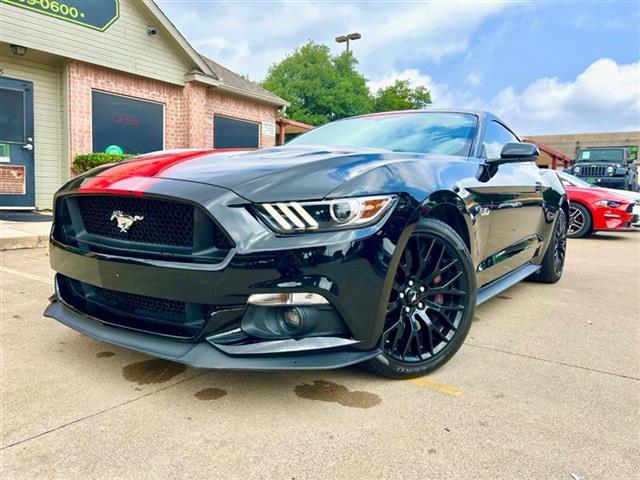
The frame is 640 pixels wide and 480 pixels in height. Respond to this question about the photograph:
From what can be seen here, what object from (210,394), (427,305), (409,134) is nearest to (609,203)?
(409,134)

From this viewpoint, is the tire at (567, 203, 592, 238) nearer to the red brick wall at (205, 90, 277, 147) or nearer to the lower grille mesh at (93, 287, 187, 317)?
the red brick wall at (205, 90, 277, 147)

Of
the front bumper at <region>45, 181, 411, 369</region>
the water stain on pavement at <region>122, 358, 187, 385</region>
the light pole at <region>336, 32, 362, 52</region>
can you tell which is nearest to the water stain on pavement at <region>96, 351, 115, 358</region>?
the water stain on pavement at <region>122, 358, 187, 385</region>

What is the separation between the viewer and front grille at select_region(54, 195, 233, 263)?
1.83 meters

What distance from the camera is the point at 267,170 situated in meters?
1.97

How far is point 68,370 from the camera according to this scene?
2307mm

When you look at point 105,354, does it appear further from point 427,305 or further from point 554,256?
point 554,256

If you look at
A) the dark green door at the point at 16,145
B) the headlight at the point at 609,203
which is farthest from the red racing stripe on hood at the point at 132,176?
the headlight at the point at 609,203

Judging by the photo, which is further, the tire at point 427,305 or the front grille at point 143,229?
the tire at point 427,305

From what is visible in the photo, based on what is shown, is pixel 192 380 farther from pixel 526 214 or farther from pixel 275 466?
pixel 526 214

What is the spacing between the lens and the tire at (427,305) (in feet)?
7.11

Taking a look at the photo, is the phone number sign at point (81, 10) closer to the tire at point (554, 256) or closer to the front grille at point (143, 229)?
the front grille at point (143, 229)

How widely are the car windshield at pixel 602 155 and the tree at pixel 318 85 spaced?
64.1ft

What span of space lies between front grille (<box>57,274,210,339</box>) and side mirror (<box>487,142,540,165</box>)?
6.66 ft

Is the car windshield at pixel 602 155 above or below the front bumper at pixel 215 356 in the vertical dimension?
above
